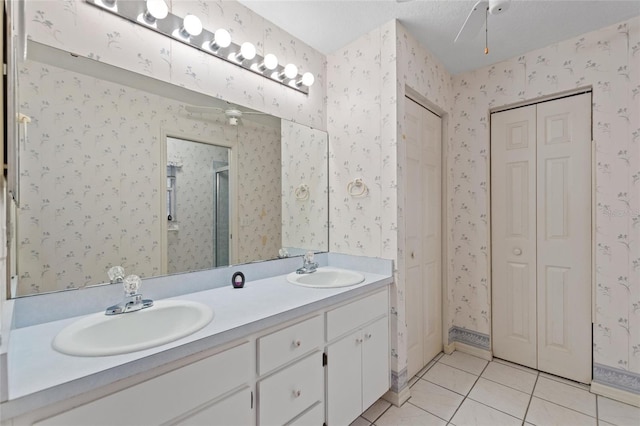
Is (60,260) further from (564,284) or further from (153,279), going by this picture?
(564,284)

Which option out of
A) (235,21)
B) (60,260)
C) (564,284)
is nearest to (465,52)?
(235,21)

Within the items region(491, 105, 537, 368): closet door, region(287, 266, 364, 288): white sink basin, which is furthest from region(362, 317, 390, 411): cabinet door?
region(491, 105, 537, 368): closet door

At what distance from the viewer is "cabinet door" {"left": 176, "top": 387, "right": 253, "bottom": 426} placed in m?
0.94

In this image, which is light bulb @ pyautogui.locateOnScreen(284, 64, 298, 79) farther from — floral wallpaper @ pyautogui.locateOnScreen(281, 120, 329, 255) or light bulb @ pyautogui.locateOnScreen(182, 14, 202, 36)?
light bulb @ pyautogui.locateOnScreen(182, 14, 202, 36)

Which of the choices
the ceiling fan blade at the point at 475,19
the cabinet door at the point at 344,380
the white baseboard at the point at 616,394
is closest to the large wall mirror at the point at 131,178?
the cabinet door at the point at 344,380

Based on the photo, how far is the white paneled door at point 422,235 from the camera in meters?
2.17

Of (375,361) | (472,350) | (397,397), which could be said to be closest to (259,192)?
(375,361)

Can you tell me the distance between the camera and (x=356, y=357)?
1.61 m

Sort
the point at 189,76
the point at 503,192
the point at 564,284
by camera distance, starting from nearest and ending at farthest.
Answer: the point at 189,76
the point at 564,284
the point at 503,192

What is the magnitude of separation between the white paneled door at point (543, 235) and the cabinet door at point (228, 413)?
2.28m

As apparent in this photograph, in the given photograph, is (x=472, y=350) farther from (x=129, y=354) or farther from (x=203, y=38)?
(x=203, y=38)

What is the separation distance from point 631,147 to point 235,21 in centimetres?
263

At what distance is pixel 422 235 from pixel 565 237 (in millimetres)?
1025

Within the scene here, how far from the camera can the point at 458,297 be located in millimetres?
2629
